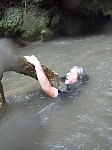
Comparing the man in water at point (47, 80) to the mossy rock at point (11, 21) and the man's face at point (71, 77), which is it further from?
the mossy rock at point (11, 21)

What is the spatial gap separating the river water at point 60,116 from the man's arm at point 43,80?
0.47 ft

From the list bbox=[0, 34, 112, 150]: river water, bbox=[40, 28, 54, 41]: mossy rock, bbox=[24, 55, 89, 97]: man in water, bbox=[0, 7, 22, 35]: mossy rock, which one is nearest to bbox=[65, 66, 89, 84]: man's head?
bbox=[24, 55, 89, 97]: man in water

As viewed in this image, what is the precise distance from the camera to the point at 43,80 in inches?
279

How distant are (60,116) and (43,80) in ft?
3.25

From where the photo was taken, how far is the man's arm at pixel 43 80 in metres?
7.06

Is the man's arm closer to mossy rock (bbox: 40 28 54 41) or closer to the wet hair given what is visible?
the wet hair

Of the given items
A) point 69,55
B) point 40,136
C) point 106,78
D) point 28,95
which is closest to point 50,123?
point 40,136

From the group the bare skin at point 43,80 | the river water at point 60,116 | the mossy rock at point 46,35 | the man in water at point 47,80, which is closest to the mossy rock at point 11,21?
the mossy rock at point 46,35

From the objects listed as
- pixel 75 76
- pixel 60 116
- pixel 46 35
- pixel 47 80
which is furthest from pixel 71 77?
pixel 46 35

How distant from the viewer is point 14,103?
23.8ft

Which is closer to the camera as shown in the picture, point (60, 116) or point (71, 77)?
point (60, 116)

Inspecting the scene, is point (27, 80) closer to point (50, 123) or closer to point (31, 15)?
point (50, 123)

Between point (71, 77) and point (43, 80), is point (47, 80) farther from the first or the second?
point (71, 77)

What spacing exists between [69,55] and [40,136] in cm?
577
